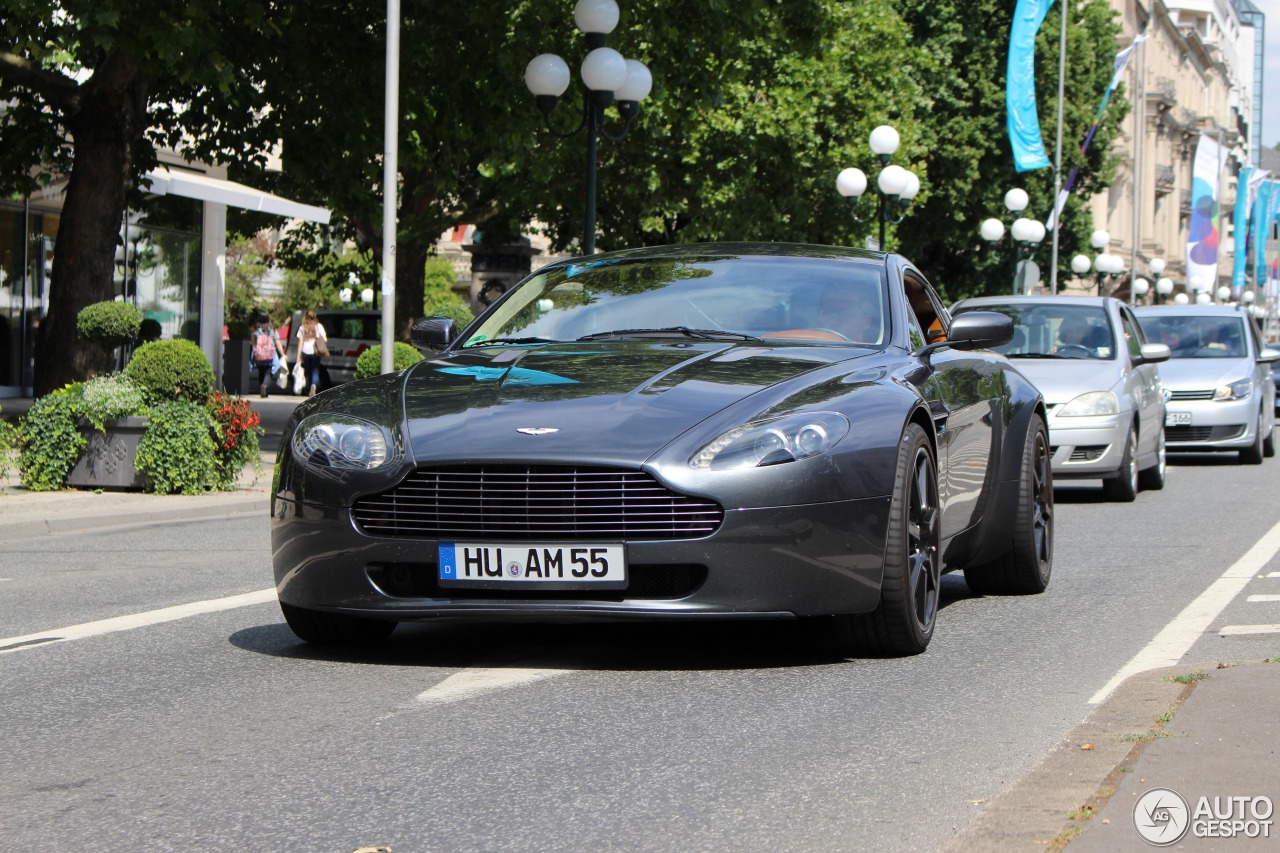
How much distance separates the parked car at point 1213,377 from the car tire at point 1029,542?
12.3 m

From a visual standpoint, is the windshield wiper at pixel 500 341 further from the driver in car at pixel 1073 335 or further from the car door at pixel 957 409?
the driver in car at pixel 1073 335

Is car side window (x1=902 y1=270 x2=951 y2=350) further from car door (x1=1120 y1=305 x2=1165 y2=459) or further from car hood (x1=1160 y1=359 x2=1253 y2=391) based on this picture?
car hood (x1=1160 y1=359 x2=1253 y2=391)

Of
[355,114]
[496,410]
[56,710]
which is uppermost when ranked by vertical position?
[355,114]

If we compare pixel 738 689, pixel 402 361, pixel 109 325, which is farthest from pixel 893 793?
pixel 402 361

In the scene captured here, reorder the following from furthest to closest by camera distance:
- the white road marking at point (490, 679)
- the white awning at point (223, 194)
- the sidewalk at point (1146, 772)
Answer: the white awning at point (223, 194) < the white road marking at point (490, 679) < the sidewalk at point (1146, 772)

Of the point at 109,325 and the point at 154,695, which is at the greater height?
the point at 109,325

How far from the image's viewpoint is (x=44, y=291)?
99.0 ft

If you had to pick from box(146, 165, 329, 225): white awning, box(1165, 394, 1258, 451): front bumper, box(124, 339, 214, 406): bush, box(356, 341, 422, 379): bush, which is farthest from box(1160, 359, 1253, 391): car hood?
box(146, 165, 329, 225): white awning

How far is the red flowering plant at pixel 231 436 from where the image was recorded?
14828 millimetres

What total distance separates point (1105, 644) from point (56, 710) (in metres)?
3.74

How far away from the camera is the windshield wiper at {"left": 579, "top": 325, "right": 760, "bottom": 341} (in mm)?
7176

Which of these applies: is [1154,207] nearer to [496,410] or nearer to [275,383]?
[275,383]

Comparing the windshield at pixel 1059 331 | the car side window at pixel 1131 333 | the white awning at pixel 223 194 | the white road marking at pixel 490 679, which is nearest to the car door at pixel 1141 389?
the car side window at pixel 1131 333

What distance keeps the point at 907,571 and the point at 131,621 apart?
3.17 m
